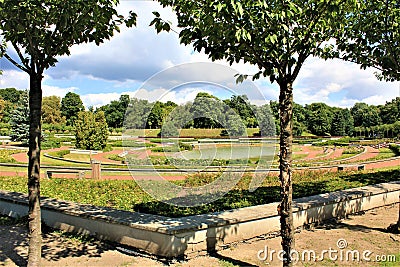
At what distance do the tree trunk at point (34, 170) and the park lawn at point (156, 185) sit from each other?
2529 mm

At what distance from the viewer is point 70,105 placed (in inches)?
3194

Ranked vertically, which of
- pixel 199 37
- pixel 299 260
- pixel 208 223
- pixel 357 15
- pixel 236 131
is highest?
pixel 357 15

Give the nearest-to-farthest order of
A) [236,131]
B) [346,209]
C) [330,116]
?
[346,209] → [236,131] → [330,116]

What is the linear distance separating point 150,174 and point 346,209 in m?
5.37

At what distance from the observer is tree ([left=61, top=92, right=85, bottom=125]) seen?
7943 centimetres

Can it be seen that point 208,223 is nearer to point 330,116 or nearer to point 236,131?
point 236,131

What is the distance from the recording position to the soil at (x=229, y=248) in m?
4.92

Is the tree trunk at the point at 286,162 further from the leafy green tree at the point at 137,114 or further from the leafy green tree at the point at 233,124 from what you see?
the leafy green tree at the point at 233,124

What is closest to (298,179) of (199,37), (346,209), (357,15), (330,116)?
(346,209)

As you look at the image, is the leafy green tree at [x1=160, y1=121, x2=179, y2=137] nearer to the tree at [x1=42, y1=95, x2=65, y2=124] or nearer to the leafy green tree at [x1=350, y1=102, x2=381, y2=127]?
the tree at [x1=42, y1=95, x2=65, y2=124]

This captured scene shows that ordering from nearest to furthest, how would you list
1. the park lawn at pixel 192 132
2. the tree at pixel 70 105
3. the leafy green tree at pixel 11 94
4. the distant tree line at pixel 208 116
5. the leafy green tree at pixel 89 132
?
the distant tree line at pixel 208 116, the park lawn at pixel 192 132, the leafy green tree at pixel 89 132, the tree at pixel 70 105, the leafy green tree at pixel 11 94

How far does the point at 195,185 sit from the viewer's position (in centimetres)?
1092

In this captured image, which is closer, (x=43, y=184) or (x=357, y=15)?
(x=357, y=15)

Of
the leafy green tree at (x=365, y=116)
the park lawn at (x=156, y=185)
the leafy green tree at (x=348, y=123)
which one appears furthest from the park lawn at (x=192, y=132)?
the leafy green tree at (x=365, y=116)
